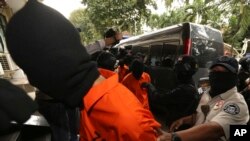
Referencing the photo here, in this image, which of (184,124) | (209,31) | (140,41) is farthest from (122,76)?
(140,41)

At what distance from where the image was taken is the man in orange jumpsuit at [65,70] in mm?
797

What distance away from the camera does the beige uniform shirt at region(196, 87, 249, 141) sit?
2242mm

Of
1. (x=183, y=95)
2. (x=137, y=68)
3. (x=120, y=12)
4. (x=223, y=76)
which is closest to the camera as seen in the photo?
(x=223, y=76)

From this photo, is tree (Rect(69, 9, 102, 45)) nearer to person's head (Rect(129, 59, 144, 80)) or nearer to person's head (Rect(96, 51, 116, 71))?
person's head (Rect(129, 59, 144, 80))

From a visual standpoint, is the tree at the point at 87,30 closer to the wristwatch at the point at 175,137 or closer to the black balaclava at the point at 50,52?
the wristwatch at the point at 175,137

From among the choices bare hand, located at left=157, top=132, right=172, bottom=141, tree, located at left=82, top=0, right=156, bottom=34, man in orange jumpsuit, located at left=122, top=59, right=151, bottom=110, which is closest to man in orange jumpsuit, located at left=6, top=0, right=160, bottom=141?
bare hand, located at left=157, top=132, right=172, bottom=141

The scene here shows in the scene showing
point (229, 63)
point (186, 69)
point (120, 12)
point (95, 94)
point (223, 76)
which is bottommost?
point (120, 12)

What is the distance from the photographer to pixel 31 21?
801mm

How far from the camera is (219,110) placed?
2.37 meters

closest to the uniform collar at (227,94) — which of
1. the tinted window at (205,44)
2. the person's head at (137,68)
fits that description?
the person's head at (137,68)

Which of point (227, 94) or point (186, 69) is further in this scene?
point (186, 69)

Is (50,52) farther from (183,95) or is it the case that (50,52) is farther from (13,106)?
(183,95)

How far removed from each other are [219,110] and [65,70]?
183 cm

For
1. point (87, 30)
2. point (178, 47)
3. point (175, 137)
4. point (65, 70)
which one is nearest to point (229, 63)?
point (175, 137)
